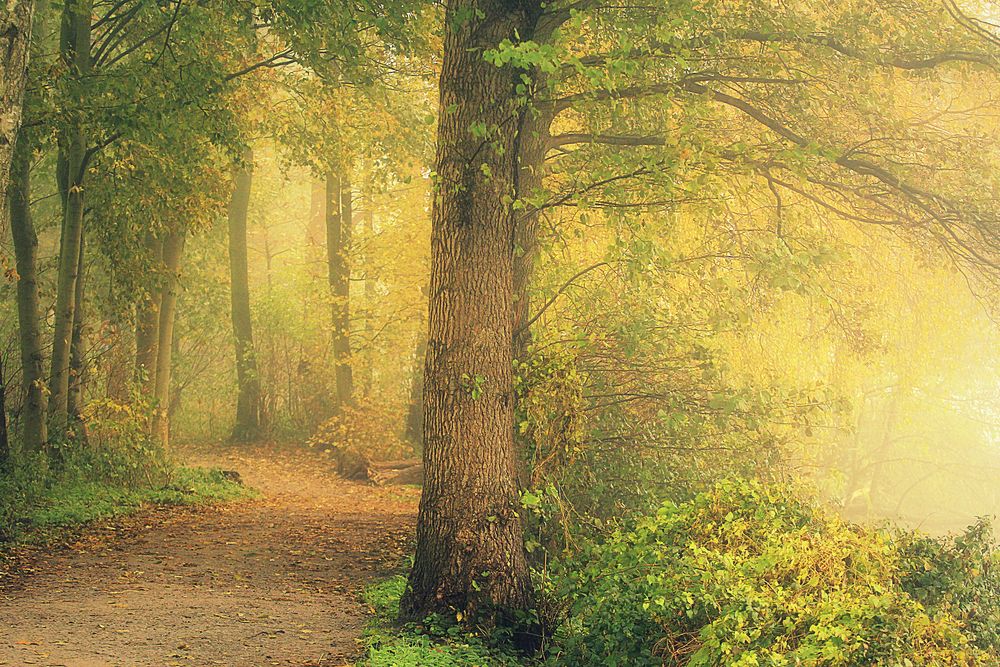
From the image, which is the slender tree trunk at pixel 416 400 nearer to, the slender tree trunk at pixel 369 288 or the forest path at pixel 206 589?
the slender tree trunk at pixel 369 288

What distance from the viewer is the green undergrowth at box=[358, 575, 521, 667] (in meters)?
6.76

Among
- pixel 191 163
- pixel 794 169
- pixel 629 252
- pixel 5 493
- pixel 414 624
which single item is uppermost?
pixel 191 163

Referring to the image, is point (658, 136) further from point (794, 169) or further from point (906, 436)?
point (906, 436)

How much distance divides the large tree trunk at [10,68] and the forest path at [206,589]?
10.4 ft

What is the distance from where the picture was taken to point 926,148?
402 inches

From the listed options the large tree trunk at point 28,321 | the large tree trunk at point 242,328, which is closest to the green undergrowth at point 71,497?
the large tree trunk at point 28,321

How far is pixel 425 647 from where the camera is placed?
7039mm

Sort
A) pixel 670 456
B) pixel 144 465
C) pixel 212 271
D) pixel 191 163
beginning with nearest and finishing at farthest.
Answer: pixel 670 456, pixel 191 163, pixel 144 465, pixel 212 271

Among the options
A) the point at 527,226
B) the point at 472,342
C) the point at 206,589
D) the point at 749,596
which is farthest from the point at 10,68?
the point at 749,596

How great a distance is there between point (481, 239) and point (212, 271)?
17309 millimetres

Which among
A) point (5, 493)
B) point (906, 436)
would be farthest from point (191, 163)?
point (906, 436)

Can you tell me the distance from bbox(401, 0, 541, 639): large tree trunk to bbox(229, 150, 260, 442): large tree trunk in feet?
47.9

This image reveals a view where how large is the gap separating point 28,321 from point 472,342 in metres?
7.17

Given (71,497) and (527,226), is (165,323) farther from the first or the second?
(527,226)
